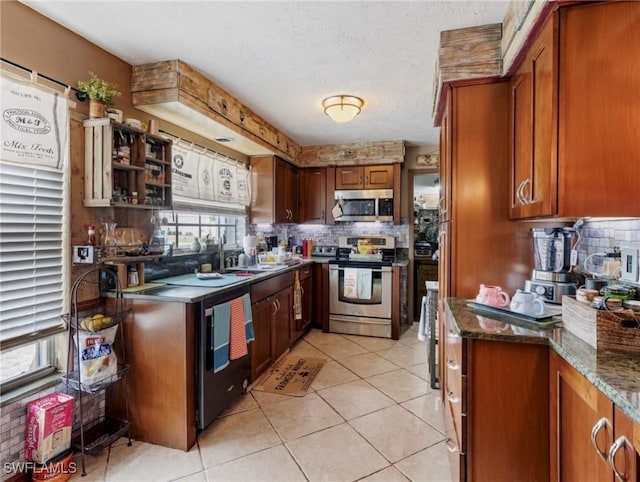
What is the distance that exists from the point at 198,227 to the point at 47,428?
195 cm

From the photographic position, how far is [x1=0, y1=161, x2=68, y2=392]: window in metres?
1.65

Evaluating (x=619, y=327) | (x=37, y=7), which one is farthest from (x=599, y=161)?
(x=37, y=7)

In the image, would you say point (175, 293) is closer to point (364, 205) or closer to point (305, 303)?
point (305, 303)

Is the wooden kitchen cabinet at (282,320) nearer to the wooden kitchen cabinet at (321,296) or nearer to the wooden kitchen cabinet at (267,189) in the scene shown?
the wooden kitchen cabinet at (321,296)

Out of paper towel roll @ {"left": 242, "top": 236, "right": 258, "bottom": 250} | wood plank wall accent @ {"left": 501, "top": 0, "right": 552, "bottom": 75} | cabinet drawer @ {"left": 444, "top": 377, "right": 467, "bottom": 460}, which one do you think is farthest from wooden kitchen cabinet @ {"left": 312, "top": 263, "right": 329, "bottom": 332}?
wood plank wall accent @ {"left": 501, "top": 0, "right": 552, "bottom": 75}

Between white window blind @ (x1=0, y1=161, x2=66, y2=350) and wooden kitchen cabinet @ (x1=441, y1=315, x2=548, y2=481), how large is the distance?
2.17 meters

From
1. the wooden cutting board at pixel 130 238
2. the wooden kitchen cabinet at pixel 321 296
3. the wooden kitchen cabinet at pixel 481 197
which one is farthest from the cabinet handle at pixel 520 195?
the wooden kitchen cabinet at pixel 321 296

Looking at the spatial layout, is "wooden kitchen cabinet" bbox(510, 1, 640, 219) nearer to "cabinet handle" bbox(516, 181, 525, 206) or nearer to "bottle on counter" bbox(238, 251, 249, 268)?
"cabinet handle" bbox(516, 181, 525, 206)

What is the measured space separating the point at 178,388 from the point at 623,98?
2.61 meters

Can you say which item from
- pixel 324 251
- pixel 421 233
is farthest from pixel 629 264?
pixel 421 233

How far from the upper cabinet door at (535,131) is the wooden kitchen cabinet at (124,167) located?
225cm

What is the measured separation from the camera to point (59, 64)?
1865mm

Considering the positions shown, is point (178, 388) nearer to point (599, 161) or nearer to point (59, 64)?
point (59, 64)

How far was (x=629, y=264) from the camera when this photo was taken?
4.85 ft
